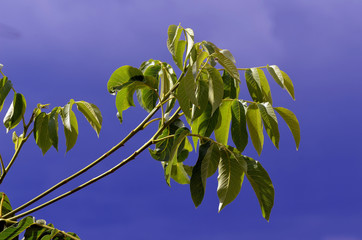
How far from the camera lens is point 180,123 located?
A: 1700mm

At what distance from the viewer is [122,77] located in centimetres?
158

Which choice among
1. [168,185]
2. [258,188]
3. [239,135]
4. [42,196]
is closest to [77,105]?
[42,196]

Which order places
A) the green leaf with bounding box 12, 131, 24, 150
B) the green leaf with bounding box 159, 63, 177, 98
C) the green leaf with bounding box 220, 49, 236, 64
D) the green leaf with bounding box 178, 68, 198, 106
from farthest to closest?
the green leaf with bounding box 12, 131, 24, 150, the green leaf with bounding box 159, 63, 177, 98, the green leaf with bounding box 220, 49, 236, 64, the green leaf with bounding box 178, 68, 198, 106

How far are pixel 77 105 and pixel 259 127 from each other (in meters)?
0.63

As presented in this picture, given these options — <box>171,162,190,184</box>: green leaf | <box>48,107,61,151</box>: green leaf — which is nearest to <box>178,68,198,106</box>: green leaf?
<box>48,107,61,151</box>: green leaf

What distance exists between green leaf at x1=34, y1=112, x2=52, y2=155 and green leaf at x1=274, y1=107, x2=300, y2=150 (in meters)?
0.83

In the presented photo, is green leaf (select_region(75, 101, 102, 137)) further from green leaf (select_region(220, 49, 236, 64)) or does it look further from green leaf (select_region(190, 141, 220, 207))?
green leaf (select_region(220, 49, 236, 64))

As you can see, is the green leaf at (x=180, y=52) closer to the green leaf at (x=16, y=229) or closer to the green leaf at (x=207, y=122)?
the green leaf at (x=207, y=122)

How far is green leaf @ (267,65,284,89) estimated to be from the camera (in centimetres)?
146

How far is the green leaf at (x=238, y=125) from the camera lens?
1435mm

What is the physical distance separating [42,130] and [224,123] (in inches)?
26.5

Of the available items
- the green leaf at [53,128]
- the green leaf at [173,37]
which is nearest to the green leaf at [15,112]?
the green leaf at [53,128]

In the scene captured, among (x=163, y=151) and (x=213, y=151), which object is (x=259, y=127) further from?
(x=163, y=151)

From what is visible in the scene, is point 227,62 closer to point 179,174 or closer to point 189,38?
point 189,38
